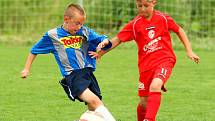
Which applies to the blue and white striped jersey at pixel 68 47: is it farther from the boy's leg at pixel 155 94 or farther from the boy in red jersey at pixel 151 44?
the boy's leg at pixel 155 94

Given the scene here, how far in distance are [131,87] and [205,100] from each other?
4.90ft

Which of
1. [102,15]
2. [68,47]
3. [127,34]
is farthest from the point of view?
[102,15]

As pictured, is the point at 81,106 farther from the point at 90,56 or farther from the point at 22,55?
the point at 22,55

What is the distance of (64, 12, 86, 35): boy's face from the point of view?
655 centimetres

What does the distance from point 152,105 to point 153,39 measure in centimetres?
67

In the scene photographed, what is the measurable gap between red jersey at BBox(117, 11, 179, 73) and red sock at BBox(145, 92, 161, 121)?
1.05ft

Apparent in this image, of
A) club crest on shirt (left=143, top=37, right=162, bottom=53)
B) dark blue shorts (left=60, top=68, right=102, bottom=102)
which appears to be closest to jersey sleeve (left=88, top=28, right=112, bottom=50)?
dark blue shorts (left=60, top=68, right=102, bottom=102)

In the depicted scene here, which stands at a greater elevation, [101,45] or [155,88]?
[101,45]

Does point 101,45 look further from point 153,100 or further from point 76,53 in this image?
point 153,100

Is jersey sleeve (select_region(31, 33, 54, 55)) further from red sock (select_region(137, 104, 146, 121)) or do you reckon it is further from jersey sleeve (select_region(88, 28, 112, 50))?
red sock (select_region(137, 104, 146, 121))

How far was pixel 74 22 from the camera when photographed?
21.5ft

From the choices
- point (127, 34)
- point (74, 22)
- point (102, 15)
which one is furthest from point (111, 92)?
point (102, 15)

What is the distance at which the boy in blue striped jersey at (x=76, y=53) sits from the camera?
656 cm

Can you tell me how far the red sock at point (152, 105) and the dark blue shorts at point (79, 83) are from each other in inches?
20.1
